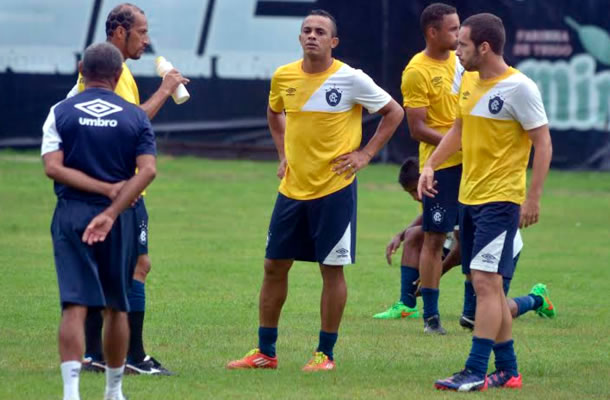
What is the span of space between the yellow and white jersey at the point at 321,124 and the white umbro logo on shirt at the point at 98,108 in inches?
70.8

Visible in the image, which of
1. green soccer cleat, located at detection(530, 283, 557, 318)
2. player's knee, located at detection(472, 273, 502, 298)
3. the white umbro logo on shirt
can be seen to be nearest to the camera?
the white umbro logo on shirt

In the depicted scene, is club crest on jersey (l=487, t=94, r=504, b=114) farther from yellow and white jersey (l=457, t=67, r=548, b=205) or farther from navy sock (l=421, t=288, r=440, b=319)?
navy sock (l=421, t=288, r=440, b=319)

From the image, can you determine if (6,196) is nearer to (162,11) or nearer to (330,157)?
(162,11)

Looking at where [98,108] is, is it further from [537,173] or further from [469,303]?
[469,303]

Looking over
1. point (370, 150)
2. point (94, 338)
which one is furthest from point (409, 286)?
point (94, 338)

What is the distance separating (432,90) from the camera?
9781 millimetres

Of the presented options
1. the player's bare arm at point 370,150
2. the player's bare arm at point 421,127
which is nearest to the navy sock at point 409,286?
the player's bare arm at point 421,127

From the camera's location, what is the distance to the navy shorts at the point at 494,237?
287 inches

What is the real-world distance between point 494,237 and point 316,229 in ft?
4.19

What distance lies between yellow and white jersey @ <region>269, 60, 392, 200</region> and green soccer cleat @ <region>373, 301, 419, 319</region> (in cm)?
254

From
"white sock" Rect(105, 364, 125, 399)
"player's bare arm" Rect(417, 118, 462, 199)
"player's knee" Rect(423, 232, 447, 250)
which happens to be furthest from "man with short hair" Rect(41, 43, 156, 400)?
"player's knee" Rect(423, 232, 447, 250)

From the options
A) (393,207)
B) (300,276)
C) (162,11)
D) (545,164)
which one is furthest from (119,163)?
(162,11)

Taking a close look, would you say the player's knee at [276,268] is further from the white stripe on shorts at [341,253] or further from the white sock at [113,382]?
the white sock at [113,382]

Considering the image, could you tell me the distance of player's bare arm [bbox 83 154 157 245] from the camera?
6.36 meters
